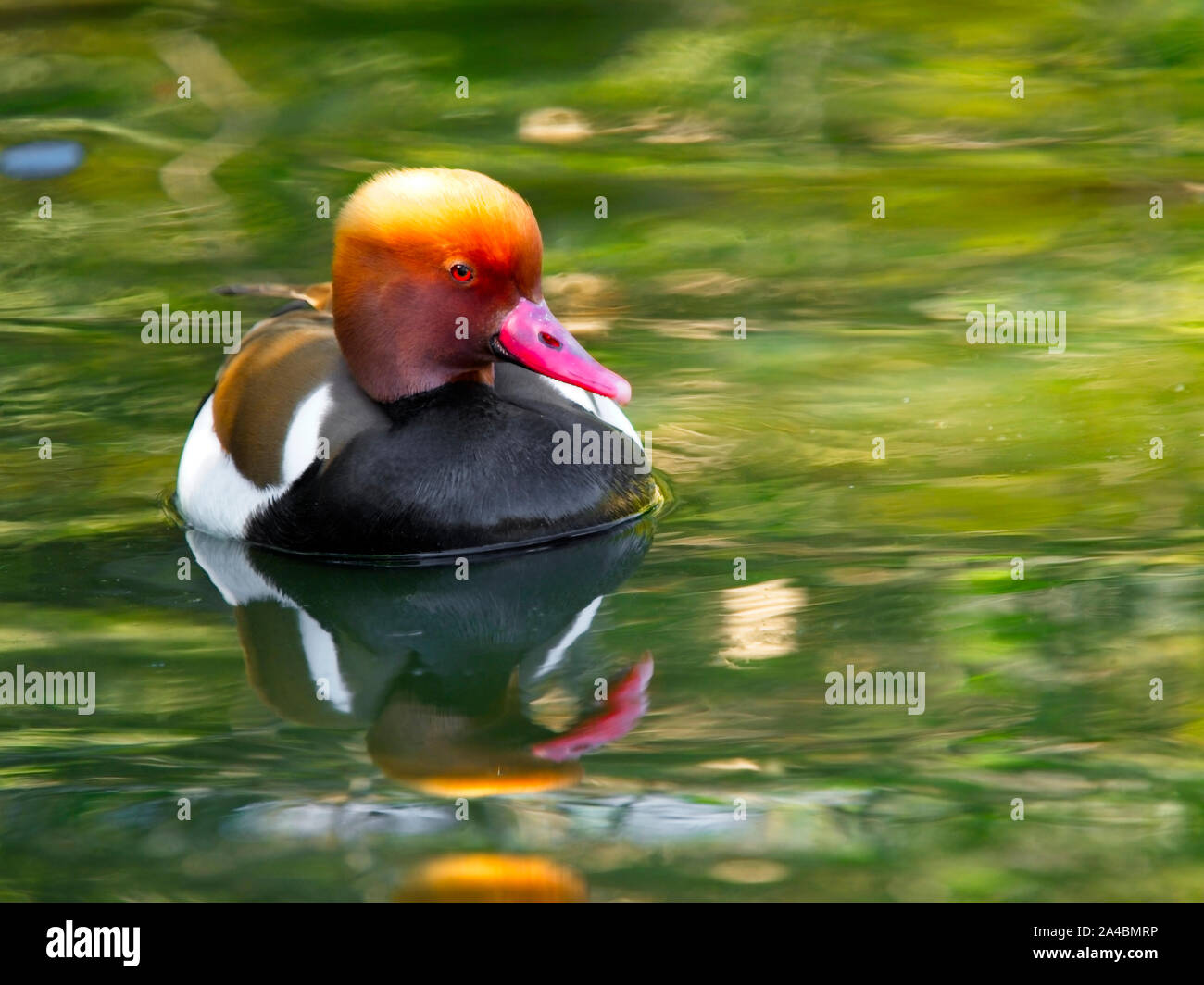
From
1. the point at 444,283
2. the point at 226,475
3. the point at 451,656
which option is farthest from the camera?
the point at 226,475

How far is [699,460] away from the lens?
6.27 meters

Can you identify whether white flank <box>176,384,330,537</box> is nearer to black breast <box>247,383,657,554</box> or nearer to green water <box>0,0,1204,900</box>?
black breast <box>247,383,657,554</box>

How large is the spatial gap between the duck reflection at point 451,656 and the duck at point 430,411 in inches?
4.4

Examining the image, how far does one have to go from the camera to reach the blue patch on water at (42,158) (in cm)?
959

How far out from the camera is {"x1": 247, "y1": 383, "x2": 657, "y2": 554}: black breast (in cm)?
549

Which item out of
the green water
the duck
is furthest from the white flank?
the green water

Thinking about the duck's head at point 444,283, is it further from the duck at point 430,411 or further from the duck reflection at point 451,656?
the duck reflection at point 451,656

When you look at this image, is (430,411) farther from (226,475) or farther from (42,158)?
(42,158)

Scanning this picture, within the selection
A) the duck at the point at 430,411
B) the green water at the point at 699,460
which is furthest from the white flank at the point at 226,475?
the green water at the point at 699,460

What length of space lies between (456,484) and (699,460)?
1.07 meters

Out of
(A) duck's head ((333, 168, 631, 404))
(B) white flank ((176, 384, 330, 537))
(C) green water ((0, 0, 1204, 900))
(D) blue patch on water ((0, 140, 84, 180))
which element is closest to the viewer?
(C) green water ((0, 0, 1204, 900))

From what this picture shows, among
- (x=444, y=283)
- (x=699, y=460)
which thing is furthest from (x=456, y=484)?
(x=699, y=460)

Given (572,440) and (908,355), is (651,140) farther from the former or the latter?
(572,440)

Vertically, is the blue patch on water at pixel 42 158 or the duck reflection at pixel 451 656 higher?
the blue patch on water at pixel 42 158
